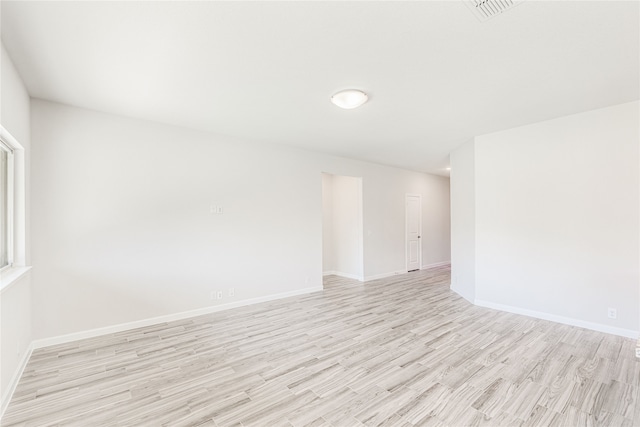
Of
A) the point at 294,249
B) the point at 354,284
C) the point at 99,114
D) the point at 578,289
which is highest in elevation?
the point at 99,114

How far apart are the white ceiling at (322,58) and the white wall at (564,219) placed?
402mm

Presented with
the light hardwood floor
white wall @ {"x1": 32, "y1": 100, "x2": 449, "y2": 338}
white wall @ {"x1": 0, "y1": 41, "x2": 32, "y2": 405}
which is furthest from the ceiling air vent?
white wall @ {"x1": 32, "y1": 100, "x2": 449, "y2": 338}

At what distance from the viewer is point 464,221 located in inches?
196

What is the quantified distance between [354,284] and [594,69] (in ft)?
15.8

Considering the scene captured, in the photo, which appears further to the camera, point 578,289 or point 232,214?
point 232,214

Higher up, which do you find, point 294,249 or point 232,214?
point 232,214

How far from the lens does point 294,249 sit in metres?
5.21

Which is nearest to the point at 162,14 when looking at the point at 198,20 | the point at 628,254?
the point at 198,20

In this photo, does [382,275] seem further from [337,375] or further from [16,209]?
[16,209]

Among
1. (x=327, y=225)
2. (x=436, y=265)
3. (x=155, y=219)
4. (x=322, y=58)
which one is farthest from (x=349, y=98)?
(x=436, y=265)

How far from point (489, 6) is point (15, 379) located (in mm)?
4523

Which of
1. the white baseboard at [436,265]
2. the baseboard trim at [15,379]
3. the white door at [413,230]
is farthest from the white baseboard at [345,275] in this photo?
the baseboard trim at [15,379]

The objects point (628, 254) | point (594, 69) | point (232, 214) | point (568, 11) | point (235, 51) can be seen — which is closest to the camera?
point (568, 11)

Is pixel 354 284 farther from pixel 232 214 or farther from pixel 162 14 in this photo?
pixel 162 14
